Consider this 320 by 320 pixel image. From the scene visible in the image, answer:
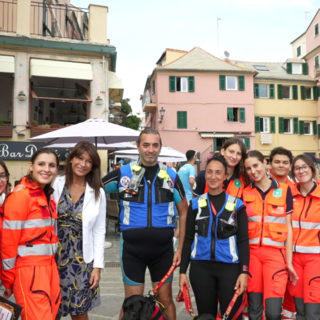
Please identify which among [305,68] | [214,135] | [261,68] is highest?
[261,68]

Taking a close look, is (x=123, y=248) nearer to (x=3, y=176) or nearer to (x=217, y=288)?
(x=217, y=288)

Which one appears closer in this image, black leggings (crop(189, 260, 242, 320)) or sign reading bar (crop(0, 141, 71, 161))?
black leggings (crop(189, 260, 242, 320))

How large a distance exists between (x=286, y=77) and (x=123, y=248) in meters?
32.6

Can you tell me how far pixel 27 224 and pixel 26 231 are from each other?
54 millimetres

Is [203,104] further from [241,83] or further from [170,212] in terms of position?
[170,212]

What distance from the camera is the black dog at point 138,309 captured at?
287 cm

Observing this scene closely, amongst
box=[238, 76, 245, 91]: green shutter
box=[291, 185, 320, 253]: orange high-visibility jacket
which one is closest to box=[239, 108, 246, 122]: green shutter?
box=[238, 76, 245, 91]: green shutter

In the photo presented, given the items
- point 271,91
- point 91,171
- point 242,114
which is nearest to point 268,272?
point 91,171

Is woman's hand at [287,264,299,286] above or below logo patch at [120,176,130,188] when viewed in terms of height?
below

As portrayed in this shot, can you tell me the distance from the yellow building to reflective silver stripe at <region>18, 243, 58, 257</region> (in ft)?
95.7

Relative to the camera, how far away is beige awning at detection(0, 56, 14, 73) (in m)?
13.2

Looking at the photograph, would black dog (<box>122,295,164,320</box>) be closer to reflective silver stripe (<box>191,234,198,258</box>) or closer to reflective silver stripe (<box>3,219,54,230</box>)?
reflective silver stripe (<box>191,234,198,258</box>)

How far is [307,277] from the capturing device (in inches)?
138

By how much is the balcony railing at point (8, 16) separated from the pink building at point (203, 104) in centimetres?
1620
